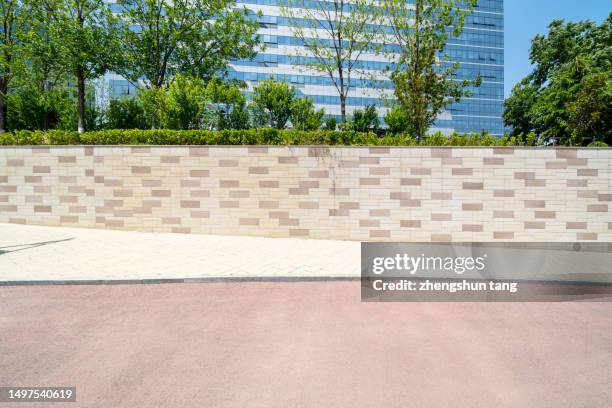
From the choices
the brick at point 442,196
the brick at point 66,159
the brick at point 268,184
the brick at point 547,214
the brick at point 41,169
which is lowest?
the brick at point 547,214

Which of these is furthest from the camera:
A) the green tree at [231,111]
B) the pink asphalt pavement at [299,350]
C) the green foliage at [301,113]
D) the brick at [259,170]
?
the green foliage at [301,113]

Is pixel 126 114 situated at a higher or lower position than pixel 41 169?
higher

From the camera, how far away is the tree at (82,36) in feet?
48.7

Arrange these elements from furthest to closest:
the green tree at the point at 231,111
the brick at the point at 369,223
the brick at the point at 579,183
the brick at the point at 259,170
Answer: the green tree at the point at 231,111 → the brick at the point at 259,170 → the brick at the point at 369,223 → the brick at the point at 579,183

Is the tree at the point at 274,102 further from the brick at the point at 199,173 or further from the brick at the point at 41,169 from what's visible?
the brick at the point at 41,169

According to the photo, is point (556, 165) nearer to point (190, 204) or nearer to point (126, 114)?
point (190, 204)

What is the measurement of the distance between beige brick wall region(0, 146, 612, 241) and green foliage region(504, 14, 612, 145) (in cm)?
658

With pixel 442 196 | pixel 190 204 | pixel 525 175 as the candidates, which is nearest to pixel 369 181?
pixel 442 196

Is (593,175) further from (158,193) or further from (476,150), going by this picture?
(158,193)

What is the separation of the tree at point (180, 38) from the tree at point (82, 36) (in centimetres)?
96

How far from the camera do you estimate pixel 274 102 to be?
767 inches

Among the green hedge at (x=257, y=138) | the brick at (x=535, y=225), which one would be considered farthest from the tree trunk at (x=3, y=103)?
the brick at (x=535, y=225)

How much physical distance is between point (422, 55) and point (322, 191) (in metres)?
9.45

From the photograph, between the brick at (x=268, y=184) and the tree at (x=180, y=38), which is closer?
the brick at (x=268, y=184)
